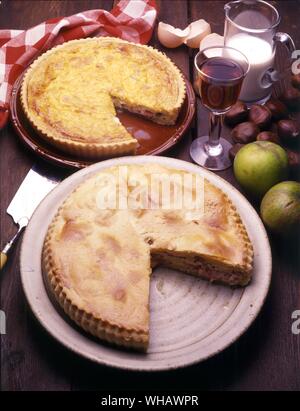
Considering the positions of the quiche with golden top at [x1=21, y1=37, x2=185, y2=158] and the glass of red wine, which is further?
the quiche with golden top at [x1=21, y1=37, x2=185, y2=158]

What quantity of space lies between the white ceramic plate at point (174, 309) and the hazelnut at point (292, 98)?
73 cm

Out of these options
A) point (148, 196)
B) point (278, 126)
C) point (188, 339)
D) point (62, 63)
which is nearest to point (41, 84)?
point (62, 63)

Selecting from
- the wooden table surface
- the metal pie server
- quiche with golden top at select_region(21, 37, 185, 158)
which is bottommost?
the wooden table surface

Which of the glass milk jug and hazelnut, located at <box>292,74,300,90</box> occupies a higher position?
the glass milk jug

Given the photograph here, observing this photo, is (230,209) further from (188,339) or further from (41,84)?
(41,84)

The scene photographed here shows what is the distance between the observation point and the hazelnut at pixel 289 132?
2646 millimetres

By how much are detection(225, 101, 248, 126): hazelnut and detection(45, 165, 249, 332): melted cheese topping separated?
1.82 ft

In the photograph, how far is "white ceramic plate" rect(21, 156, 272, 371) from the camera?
6.32ft

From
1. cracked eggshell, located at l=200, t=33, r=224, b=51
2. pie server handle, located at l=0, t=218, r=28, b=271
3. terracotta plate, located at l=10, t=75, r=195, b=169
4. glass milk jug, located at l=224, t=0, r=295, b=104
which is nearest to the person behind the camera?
pie server handle, located at l=0, t=218, r=28, b=271

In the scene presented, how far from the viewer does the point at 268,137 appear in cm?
263

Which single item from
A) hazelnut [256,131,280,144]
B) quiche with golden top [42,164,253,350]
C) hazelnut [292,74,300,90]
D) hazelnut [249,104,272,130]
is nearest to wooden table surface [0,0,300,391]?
quiche with golden top [42,164,253,350]

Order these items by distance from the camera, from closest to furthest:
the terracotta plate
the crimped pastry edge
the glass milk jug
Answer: the crimped pastry edge < the terracotta plate < the glass milk jug

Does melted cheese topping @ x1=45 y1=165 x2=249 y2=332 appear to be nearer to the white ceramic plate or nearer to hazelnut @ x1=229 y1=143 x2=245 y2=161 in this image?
the white ceramic plate

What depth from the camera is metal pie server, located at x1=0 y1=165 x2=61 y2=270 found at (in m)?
2.33
